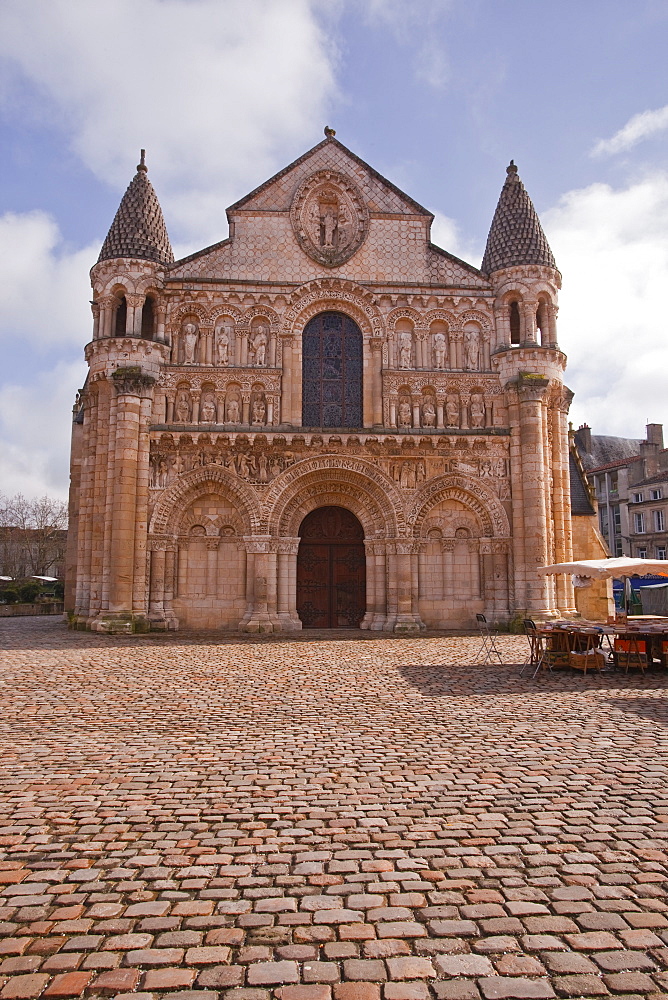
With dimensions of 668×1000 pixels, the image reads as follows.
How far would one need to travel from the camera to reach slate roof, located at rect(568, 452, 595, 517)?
25.1 meters

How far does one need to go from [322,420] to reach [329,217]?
6958mm

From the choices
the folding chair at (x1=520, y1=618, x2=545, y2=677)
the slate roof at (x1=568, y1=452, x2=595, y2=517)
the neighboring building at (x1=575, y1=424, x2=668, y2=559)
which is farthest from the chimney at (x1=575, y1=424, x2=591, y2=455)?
the folding chair at (x1=520, y1=618, x2=545, y2=677)

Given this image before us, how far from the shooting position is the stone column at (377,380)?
73.0 ft

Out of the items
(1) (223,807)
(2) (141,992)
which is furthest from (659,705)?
(2) (141,992)

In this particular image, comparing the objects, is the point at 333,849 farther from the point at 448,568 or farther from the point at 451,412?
the point at 451,412

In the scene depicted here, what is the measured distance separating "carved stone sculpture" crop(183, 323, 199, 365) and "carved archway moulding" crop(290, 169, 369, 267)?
4.53 m

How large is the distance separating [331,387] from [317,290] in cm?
315

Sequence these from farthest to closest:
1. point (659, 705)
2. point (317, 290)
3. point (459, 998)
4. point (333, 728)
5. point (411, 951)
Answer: point (317, 290) → point (659, 705) → point (333, 728) → point (411, 951) → point (459, 998)

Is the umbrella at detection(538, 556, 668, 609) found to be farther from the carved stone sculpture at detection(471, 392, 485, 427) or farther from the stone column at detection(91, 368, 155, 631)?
the stone column at detection(91, 368, 155, 631)

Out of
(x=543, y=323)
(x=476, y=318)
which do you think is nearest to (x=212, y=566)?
(x=476, y=318)

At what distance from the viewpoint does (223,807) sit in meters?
5.26

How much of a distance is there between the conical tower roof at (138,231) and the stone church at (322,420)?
0.07 m

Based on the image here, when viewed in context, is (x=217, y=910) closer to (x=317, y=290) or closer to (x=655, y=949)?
(x=655, y=949)

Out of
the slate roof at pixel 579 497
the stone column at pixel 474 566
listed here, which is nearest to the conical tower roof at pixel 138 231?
the stone column at pixel 474 566
